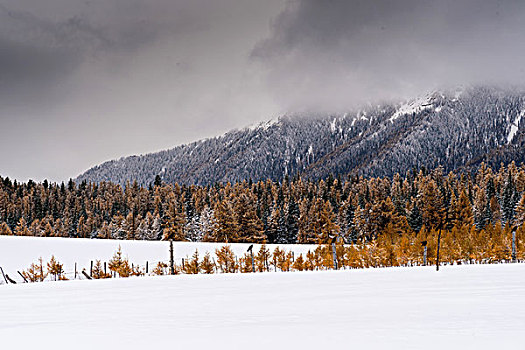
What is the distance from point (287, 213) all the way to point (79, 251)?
4826cm

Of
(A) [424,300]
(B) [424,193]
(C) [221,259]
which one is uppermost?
(B) [424,193]

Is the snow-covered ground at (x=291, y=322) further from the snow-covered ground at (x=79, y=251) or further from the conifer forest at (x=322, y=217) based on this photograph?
the snow-covered ground at (x=79, y=251)

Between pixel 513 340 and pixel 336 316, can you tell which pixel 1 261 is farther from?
pixel 513 340

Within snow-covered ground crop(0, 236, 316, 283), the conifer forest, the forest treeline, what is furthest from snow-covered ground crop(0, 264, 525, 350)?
the forest treeline

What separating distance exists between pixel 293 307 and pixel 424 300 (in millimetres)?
3059

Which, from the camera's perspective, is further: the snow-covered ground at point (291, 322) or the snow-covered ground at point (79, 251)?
the snow-covered ground at point (79, 251)

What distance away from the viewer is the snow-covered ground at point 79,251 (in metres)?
45.1

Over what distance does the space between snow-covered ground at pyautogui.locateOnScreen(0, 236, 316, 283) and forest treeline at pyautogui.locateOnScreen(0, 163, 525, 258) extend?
14.1 metres

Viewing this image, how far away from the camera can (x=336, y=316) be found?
7824mm

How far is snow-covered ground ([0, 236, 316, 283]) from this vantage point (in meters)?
45.1

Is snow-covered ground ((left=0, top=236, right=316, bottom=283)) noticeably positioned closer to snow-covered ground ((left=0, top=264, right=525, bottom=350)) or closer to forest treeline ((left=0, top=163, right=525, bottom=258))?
forest treeline ((left=0, top=163, right=525, bottom=258))

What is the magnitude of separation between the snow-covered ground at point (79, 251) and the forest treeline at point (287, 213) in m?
14.1

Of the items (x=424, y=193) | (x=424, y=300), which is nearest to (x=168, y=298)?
(x=424, y=300)

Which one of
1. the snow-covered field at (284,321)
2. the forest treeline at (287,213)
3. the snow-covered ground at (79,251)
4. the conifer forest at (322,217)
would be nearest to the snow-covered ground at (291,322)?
the snow-covered field at (284,321)
